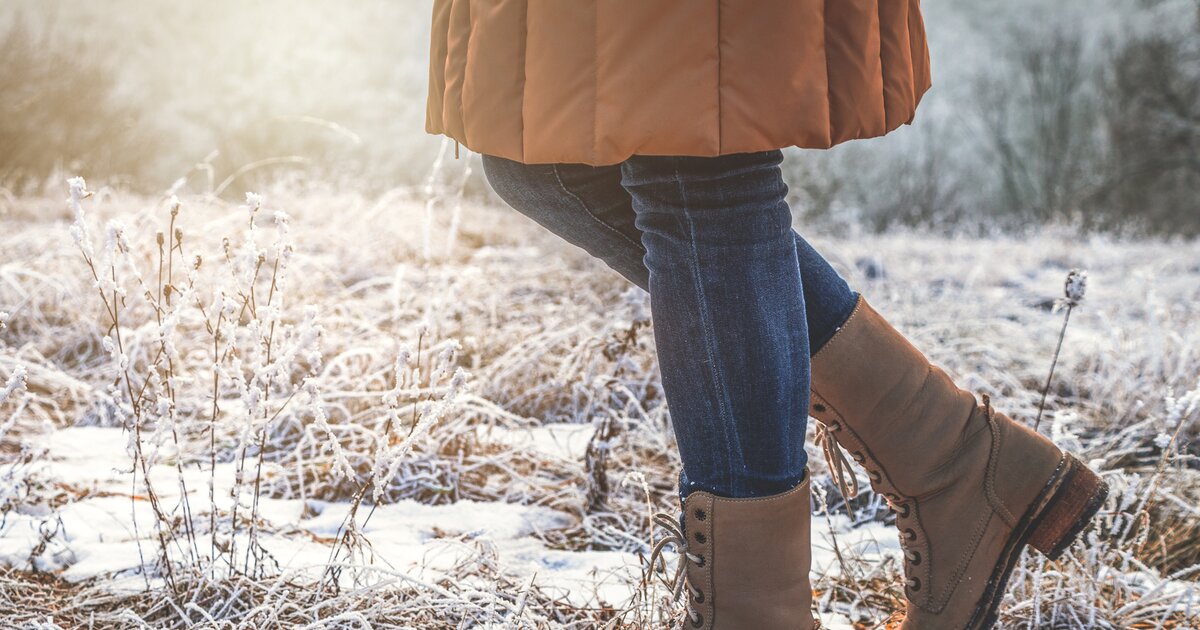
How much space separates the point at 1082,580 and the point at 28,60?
1383 centimetres

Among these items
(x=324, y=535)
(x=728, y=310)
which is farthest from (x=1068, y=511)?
(x=324, y=535)

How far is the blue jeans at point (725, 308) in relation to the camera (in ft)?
2.64

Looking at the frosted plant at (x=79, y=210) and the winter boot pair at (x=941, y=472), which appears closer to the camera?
the frosted plant at (x=79, y=210)

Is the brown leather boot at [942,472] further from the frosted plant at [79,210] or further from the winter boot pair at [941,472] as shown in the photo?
the frosted plant at [79,210]

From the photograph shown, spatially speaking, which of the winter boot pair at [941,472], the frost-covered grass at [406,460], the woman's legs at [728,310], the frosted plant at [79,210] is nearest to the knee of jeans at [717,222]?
the woman's legs at [728,310]

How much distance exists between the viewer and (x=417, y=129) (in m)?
23.6

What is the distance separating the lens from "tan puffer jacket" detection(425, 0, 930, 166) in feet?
2.40

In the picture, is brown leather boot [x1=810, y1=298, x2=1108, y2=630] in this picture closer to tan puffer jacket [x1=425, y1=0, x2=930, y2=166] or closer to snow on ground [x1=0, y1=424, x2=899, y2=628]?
snow on ground [x1=0, y1=424, x2=899, y2=628]

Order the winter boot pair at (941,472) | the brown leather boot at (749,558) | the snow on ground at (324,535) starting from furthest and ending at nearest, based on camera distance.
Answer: the snow on ground at (324,535)
the winter boot pair at (941,472)
the brown leather boot at (749,558)

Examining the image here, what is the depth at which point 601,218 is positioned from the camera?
93cm

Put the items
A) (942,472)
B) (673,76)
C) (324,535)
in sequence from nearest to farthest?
(673,76) → (942,472) → (324,535)

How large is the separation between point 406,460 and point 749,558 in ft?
3.50

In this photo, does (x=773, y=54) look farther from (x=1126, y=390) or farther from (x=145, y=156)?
(x=145, y=156)

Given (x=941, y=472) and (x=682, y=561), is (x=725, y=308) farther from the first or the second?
(x=941, y=472)
